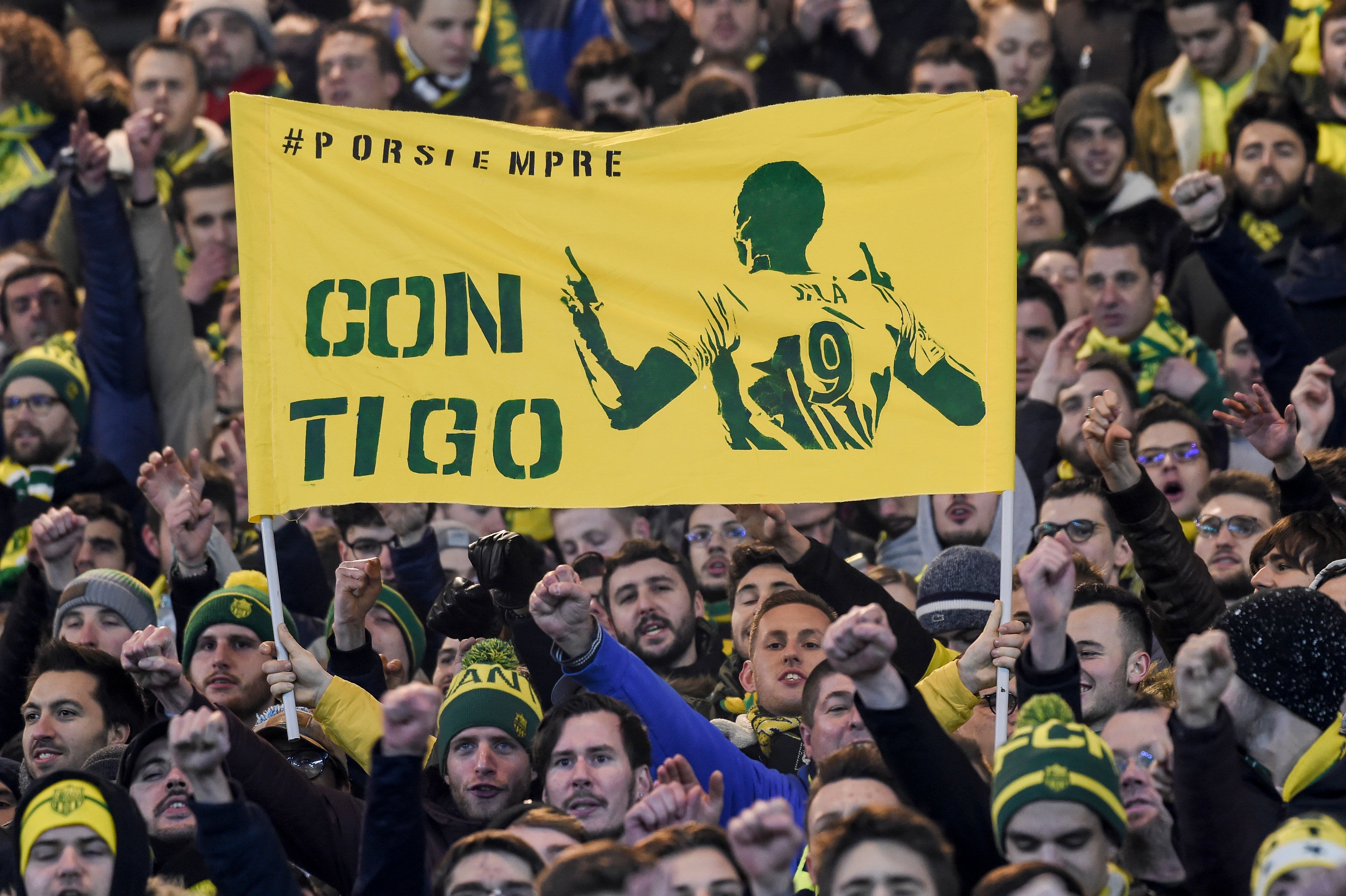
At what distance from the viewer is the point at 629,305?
765 centimetres

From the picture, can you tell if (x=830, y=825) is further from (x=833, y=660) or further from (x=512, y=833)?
(x=512, y=833)

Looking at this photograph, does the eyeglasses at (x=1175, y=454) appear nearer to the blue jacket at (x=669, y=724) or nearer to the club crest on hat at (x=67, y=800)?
the blue jacket at (x=669, y=724)

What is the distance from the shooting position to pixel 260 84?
13.3 meters

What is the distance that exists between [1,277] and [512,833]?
23.3ft

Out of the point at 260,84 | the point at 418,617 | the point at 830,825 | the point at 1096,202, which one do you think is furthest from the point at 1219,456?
the point at 260,84

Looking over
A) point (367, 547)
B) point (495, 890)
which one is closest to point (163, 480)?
point (367, 547)

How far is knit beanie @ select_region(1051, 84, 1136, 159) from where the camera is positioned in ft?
37.4

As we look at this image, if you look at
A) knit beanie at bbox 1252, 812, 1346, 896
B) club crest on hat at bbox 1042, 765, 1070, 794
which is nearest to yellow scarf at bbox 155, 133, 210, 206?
club crest on hat at bbox 1042, 765, 1070, 794

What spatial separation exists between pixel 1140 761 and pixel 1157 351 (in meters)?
4.42

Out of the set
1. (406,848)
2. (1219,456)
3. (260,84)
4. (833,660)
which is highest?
(260,84)

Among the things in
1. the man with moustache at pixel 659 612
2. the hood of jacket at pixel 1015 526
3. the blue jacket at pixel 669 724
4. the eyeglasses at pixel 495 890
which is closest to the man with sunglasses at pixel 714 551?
the man with moustache at pixel 659 612

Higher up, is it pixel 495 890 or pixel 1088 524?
pixel 1088 524

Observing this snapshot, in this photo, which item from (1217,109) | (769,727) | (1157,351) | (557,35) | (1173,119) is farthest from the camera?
(557,35)

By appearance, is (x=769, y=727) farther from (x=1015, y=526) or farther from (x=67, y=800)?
(x=67, y=800)
